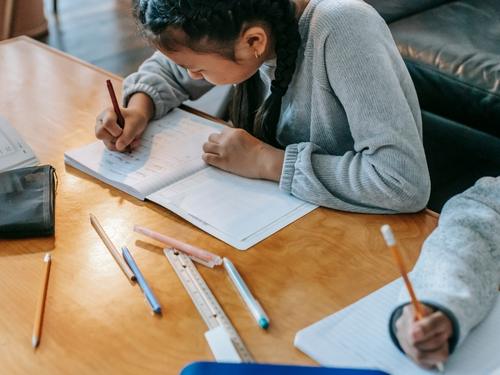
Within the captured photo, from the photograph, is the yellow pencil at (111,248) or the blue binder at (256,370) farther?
the yellow pencil at (111,248)

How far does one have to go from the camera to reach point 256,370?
66 cm

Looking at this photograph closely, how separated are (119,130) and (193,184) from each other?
21 centimetres

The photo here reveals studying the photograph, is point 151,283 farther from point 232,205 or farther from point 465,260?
point 465,260

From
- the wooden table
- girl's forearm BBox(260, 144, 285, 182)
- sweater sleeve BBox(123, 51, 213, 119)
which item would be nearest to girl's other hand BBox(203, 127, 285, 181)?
girl's forearm BBox(260, 144, 285, 182)

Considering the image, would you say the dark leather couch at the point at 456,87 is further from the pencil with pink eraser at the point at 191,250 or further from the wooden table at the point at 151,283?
the pencil with pink eraser at the point at 191,250

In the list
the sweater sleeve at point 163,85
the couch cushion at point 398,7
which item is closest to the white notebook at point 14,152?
the sweater sleeve at point 163,85

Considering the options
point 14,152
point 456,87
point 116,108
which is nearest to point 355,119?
point 116,108

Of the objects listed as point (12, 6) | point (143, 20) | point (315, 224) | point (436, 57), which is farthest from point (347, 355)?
point (12, 6)

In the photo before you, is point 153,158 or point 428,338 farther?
point 153,158

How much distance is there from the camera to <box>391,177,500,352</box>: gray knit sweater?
689 millimetres

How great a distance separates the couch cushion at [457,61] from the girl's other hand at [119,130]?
958 millimetres

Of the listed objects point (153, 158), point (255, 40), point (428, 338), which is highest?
point (255, 40)

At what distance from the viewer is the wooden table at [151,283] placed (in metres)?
0.71

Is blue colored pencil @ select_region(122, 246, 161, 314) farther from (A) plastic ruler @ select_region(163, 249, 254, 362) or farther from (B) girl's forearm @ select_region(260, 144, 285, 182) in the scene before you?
(B) girl's forearm @ select_region(260, 144, 285, 182)
